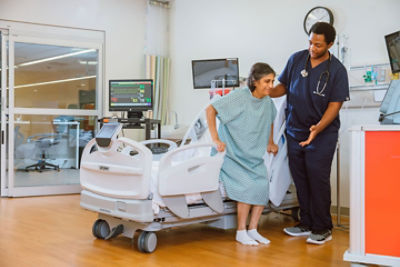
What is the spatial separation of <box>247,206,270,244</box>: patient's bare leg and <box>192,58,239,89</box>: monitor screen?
6.23 ft

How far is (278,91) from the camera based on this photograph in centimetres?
322

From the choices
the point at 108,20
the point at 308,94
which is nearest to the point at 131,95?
the point at 108,20

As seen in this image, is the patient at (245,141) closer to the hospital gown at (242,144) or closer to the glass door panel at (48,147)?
the hospital gown at (242,144)

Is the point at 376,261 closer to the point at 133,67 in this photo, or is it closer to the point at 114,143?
the point at 114,143

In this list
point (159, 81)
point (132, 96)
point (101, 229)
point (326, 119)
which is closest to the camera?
point (326, 119)

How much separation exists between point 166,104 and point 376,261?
158 inches

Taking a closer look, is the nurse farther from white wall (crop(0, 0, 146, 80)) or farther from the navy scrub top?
white wall (crop(0, 0, 146, 80))

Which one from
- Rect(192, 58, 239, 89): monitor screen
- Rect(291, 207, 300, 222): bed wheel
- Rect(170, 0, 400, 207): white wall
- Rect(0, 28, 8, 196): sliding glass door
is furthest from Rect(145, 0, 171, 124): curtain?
Rect(291, 207, 300, 222): bed wheel

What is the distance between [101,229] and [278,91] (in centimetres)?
156

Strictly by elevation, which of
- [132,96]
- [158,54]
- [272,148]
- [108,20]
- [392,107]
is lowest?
[272,148]

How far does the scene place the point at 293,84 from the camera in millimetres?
3094

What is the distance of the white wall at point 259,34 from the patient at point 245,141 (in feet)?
4.25

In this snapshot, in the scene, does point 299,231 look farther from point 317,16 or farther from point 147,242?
point 317,16

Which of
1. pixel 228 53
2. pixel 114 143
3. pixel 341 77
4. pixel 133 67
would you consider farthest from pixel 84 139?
pixel 341 77
